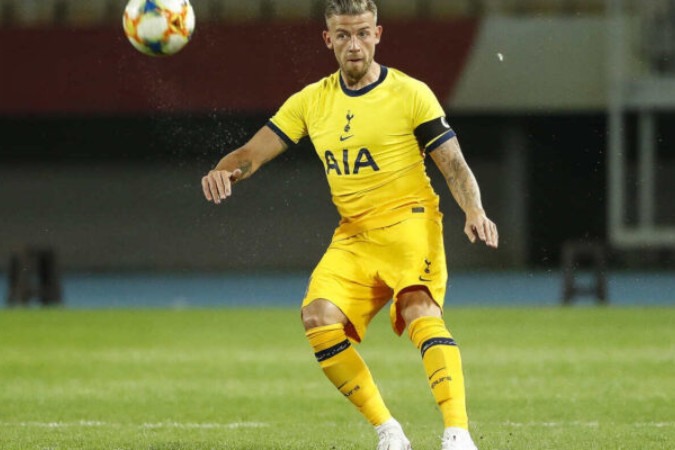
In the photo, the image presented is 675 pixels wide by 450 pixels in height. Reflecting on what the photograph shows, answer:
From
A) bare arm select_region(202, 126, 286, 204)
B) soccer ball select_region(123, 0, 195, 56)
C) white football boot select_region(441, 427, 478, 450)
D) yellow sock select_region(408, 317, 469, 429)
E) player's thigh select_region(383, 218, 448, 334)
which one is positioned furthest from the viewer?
soccer ball select_region(123, 0, 195, 56)

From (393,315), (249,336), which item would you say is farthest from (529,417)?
(249,336)

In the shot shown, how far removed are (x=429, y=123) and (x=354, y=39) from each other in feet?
1.80

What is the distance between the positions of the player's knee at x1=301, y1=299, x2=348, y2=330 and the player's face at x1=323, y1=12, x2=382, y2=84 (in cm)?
115

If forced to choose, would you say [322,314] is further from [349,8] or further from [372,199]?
[349,8]

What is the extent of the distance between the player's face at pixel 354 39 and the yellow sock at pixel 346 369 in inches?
50.6

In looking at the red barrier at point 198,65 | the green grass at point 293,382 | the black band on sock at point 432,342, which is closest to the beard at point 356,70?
the black band on sock at point 432,342

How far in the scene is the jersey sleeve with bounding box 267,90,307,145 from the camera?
23.0 feet

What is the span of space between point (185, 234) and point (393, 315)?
69.1 ft

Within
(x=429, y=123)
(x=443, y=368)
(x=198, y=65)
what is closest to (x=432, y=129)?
(x=429, y=123)

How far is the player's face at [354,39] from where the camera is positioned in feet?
21.4

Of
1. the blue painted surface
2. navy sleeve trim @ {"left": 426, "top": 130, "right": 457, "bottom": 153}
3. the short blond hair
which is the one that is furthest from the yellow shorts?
the blue painted surface

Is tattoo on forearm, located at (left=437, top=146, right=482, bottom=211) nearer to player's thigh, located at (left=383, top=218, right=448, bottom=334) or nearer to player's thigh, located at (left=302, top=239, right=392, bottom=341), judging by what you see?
player's thigh, located at (left=383, top=218, right=448, bottom=334)

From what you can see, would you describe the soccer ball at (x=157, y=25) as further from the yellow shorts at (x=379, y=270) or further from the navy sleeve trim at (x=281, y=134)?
the yellow shorts at (x=379, y=270)

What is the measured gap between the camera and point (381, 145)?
6.68 meters
